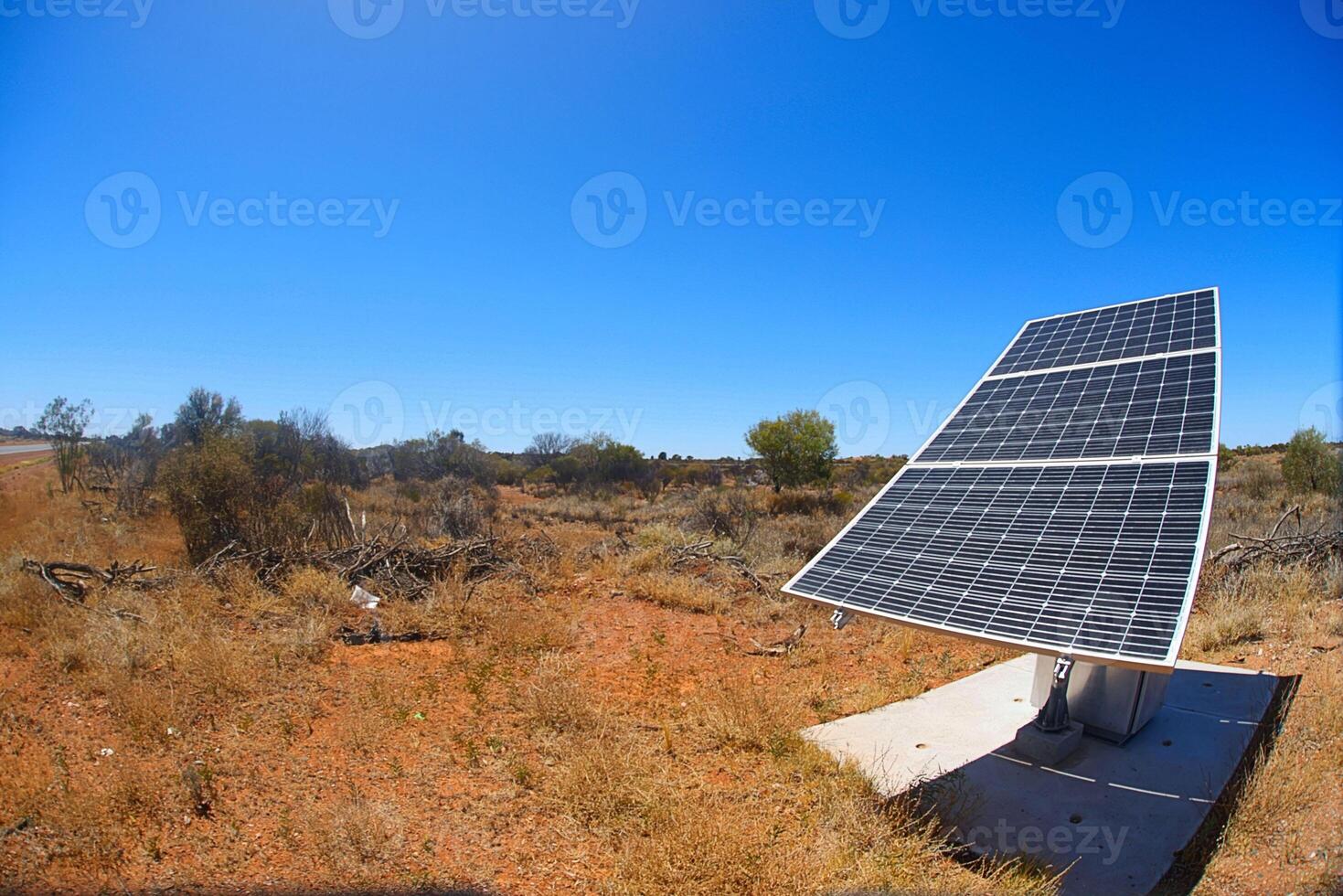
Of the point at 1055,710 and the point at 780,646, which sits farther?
the point at 780,646

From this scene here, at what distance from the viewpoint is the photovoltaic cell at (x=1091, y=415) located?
6.32 metres

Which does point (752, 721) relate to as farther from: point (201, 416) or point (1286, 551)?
point (201, 416)

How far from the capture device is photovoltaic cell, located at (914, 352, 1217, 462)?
6.32m

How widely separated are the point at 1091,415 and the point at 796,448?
21.9m

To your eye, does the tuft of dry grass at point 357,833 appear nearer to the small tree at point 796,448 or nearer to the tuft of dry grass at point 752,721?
the tuft of dry grass at point 752,721

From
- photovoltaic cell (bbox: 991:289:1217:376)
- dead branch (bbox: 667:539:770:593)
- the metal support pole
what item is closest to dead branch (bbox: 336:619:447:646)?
dead branch (bbox: 667:539:770:593)

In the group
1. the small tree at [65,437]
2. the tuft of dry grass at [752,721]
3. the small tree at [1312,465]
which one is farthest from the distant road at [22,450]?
the small tree at [1312,465]

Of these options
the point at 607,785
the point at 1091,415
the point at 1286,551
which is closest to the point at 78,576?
the point at 607,785

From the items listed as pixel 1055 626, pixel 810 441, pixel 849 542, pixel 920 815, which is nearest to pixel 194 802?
pixel 920 815

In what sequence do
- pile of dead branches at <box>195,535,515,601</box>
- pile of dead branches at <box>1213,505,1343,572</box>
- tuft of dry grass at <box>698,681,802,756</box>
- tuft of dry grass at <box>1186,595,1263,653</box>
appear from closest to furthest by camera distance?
tuft of dry grass at <box>698,681,802,756</box> → tuft of dry grass at <box>1186,595,1263,653</box> → pile of dead branches at <box>1213,505,1343,572</box> → pile of dead branches at <box>195,535,515,601</box>

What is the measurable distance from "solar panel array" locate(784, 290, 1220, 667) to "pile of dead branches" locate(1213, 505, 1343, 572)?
4938 mm

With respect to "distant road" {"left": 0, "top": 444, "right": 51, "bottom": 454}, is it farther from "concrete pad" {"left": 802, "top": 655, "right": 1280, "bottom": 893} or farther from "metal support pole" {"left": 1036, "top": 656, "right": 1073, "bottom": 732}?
"metal support pole" {"left": 1036, "top": 656, "right": 1073, "bottom": 732}

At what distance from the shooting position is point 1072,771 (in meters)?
5.48

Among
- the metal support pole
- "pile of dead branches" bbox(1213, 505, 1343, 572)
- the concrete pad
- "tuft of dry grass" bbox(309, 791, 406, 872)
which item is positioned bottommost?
"tuft of dry grass" bbox(309, 791, 406, 872)
